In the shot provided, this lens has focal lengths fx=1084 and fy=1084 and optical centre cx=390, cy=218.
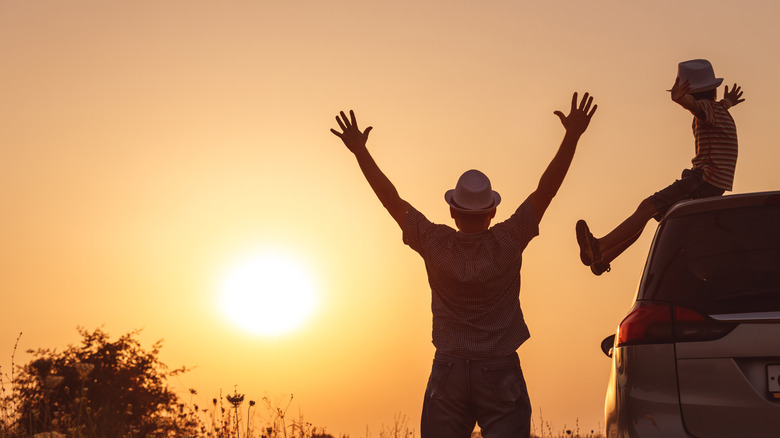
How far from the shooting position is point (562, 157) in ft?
21.5

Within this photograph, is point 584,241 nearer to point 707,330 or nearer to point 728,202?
point 728,202

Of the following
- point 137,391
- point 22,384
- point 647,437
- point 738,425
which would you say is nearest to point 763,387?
point 738,425

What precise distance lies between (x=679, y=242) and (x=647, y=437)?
1002 mm

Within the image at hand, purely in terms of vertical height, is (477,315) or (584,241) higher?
(584,241)

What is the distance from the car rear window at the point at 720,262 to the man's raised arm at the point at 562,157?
2.80ft

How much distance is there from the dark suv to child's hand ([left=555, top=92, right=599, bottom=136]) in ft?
4.34

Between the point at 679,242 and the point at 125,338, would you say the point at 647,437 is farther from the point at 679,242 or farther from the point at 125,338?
the point at 125,338

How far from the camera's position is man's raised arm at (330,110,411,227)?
6602 millimetres

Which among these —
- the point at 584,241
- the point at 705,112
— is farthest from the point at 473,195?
the point at 705,112

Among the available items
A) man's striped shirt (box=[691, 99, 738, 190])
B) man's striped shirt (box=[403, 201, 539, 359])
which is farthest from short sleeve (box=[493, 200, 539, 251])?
man's striped shirt (box=[691, 99, 738, 190])

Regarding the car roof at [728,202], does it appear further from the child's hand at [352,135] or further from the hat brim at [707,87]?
the hat brim at [707,87]

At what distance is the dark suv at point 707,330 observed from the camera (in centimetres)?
498

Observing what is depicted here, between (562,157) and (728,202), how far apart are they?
1251 millimetres

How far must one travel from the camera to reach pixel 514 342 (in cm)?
614
